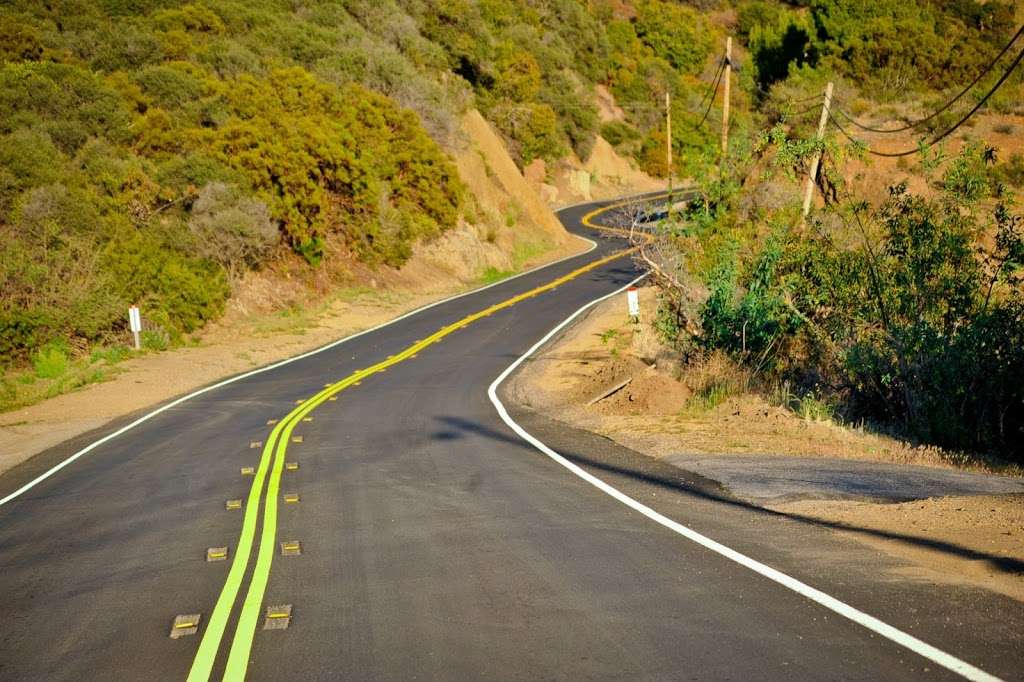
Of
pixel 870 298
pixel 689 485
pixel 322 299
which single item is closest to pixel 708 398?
pixel 870 298

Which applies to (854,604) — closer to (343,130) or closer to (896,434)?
(896,434)

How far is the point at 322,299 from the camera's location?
3306 centimetres

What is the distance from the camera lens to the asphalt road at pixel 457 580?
15.6 feet

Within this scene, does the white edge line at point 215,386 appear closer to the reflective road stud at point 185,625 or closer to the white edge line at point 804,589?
the reflective road stud at point 185,625

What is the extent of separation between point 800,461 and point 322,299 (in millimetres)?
25210

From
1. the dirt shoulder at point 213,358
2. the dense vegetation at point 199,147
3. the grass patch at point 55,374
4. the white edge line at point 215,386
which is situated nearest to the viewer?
the white edge line at point 215,386

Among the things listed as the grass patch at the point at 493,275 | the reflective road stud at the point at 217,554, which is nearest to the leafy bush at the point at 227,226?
the grass patch at the point at 493,275

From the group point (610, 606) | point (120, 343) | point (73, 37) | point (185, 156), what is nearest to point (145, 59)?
point (73, 37)

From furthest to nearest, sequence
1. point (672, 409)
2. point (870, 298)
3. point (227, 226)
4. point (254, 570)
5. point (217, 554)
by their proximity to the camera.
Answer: point (227, 226), point (870, 298), point (672, 409), point (217, 554), point (254, 570)

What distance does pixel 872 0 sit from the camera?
5650cm

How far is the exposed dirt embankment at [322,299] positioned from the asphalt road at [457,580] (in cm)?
612

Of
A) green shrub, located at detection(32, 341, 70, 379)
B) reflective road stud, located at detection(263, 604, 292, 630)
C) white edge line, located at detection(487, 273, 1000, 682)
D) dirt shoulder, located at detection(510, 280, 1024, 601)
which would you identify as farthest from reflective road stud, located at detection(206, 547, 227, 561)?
green shrub, located at detection(32, 341, 70, 379)

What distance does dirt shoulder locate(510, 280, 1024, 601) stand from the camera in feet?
20.9

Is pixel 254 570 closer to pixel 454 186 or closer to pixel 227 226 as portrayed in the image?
pixel 227 226
